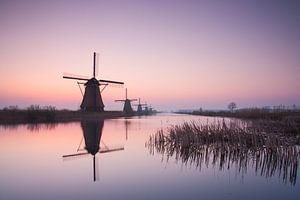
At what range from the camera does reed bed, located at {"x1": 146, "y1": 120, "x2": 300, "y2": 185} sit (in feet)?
26.1

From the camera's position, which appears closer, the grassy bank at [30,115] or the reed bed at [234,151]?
the reed bed at [234,151]

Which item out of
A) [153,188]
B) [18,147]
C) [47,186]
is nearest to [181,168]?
[153,188]

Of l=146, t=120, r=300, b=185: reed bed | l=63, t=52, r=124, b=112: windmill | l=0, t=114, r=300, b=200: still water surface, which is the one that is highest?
l=63, t=52, r=124, b=112: windmill

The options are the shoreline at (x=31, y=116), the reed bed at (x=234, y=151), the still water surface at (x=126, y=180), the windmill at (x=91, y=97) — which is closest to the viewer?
the still water surface at (x=126, y=180)

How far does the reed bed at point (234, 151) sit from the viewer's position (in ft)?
26.1

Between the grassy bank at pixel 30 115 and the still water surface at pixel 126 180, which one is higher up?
the grassy bank at pixel 30 115

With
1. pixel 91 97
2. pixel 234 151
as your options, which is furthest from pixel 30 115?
pixel 234 151

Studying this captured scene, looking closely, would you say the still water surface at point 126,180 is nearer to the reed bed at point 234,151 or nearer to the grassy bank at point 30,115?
the reed bed at point 234,151

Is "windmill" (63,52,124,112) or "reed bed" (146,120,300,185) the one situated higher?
"windmill" (63,52,124,112)

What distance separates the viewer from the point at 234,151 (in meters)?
9.79

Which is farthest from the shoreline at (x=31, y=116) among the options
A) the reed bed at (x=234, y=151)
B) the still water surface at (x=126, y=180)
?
the reed bed at (x=234, y=151)

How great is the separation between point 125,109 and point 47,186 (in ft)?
216

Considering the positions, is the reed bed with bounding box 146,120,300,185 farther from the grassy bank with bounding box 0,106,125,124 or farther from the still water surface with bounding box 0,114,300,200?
the grassy bank with bounding box 0,106,125,124

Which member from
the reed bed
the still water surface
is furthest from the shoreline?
the reed bed
